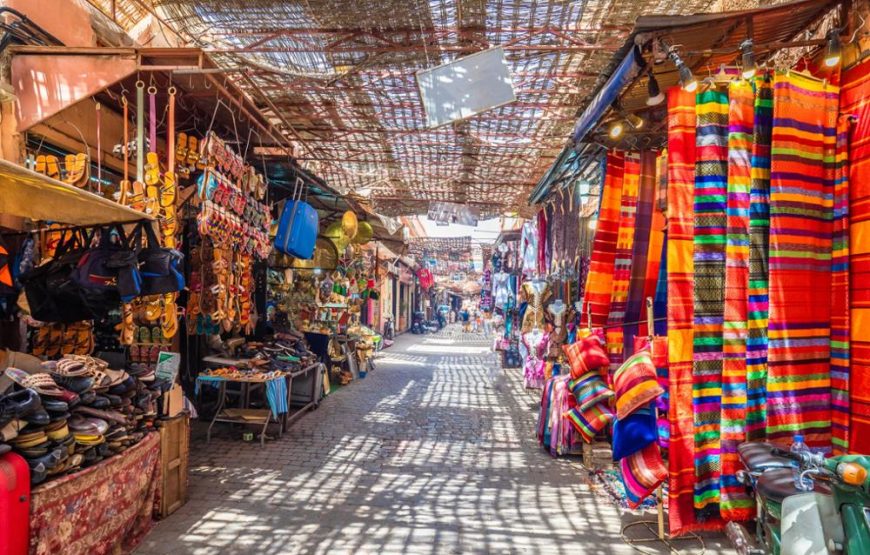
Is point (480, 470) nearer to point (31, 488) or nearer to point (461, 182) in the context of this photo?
point (31, 488)

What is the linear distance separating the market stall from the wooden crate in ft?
11.6

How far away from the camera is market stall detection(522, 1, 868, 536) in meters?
2.84

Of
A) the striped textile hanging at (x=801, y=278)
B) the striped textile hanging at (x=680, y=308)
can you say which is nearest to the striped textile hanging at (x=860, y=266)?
the striped textile hanging at (x=801, y=278)

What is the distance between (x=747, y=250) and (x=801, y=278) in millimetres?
320

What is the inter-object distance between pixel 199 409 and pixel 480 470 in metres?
4.49

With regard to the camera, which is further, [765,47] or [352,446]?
[352,446]

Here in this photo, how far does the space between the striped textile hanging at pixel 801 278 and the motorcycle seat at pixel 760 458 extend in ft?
0.83

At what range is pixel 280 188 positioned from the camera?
8312mm

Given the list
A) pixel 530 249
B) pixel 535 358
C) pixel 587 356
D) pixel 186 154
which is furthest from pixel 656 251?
pixel 530 249

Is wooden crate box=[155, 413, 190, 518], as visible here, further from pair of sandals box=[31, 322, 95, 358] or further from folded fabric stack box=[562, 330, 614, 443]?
folded fabric stack box=[562, 330, 614, 443]

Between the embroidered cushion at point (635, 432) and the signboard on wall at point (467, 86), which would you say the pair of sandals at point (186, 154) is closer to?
the signboard on wall at point (467, 86)

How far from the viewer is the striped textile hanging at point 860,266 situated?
2.67 meters

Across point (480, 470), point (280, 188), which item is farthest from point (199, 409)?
point (480, 470)

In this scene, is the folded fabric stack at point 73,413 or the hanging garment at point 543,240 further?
the hanging garment at point 543,240
